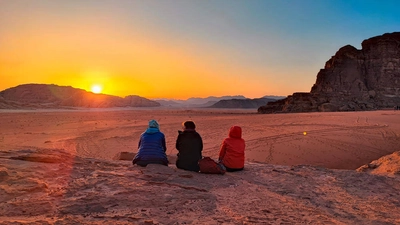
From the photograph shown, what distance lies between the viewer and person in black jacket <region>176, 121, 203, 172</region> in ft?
20.2

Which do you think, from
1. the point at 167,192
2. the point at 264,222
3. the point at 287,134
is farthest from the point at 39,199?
the point at 287,134

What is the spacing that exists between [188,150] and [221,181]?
1.14 m

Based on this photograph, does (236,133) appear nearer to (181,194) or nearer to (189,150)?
(189,150)

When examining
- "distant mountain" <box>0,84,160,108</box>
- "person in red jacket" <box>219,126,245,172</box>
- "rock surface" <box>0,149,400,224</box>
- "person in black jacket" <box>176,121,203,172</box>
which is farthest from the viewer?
"distant mountain" <box>0,84,160,108</box>

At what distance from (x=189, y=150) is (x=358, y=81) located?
182 ft

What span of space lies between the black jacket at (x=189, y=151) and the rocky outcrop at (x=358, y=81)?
43.1 m

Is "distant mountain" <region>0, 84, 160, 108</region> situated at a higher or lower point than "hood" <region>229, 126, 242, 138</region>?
higher

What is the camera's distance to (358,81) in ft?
171

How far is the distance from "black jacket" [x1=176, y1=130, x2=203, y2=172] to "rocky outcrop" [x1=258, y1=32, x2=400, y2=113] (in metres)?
43.1

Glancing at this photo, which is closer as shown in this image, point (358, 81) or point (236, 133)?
point (236, 133)

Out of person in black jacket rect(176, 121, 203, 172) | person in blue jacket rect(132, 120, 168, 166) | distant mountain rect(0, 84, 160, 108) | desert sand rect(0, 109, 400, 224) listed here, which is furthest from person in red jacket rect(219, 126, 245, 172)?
distant mountain rect(0, 84, 160, 108)

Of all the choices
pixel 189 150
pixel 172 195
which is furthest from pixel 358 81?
pixel 172 195

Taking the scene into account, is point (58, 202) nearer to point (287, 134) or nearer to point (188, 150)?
point (188, 150)

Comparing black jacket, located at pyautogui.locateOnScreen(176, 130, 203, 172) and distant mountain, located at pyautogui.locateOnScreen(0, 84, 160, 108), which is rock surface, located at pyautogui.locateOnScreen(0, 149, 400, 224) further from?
distant mountain, located at pyautogui.locateOnScreen(0, 84, 160, 108)
